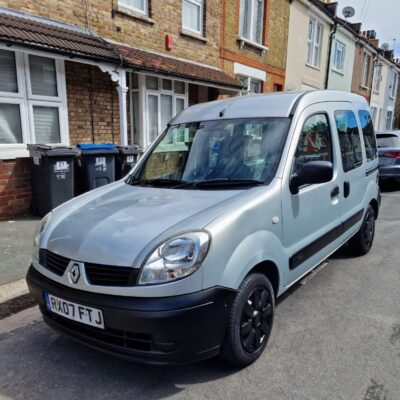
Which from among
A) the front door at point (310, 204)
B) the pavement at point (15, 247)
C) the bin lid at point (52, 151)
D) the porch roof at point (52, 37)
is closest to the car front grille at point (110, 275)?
the front door at point (310, 204)

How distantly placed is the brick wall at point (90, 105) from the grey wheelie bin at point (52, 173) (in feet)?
4.80

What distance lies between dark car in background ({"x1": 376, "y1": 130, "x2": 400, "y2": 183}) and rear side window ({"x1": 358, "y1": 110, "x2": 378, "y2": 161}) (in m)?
5.28

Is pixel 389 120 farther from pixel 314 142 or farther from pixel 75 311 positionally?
pixel 75 311

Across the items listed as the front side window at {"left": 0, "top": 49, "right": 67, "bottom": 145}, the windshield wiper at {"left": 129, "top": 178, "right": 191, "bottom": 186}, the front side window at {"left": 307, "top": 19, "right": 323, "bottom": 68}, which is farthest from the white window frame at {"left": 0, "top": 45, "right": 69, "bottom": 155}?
the front side window at {"left": 307, "top": 19, "right": 323, "bottom": 68}

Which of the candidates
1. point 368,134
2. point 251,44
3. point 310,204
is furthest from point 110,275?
point 251,44

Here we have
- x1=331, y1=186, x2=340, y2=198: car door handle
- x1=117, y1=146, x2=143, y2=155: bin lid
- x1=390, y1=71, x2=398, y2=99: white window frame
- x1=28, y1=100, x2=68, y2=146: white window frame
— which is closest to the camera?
x1=331, y1=186, x2=340, y2=198: car door handle

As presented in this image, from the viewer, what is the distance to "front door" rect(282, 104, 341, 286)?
286 centimetres

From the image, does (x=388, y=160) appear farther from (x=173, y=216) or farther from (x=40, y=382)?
(x=40, y=382)

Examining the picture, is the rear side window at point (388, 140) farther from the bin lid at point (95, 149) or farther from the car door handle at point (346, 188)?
the bin lid at point (95, 149)

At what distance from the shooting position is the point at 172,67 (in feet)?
27.3

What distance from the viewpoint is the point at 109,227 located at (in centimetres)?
233

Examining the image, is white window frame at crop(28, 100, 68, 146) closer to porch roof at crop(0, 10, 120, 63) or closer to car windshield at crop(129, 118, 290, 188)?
porch roof at crop(0, 10, 120, 63)

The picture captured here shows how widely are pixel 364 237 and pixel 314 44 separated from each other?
47.8 feet

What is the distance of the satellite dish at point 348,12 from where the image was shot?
59.4ft
